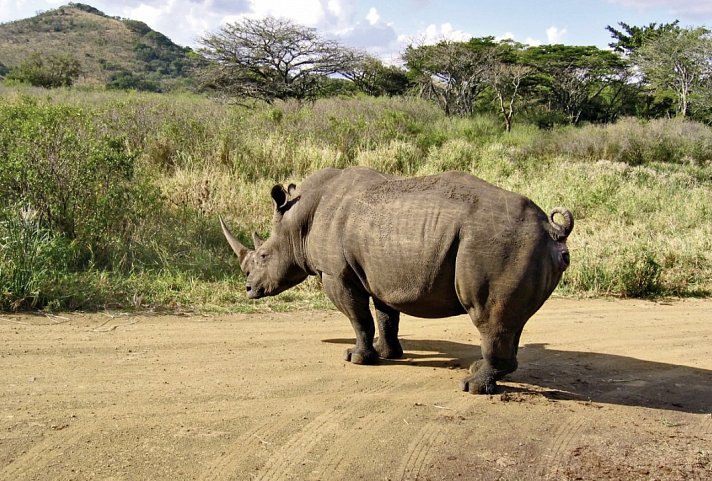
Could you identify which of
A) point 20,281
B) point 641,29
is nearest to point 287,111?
point 20,281

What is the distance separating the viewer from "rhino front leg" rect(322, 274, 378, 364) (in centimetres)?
561

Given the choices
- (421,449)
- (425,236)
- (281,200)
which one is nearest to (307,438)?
(421,449)

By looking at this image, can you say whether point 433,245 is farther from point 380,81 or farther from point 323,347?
point 380,81

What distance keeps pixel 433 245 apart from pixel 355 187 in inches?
37.7

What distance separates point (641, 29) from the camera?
38781 millimetres

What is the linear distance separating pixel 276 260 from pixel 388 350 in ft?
3.98

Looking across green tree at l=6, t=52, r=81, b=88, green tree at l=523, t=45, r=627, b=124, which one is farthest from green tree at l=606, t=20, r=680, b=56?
green tree at l=6, t=52, r=81, b=88

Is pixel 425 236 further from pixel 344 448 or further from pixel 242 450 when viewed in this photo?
pixel 242 450

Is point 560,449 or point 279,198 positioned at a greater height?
point 279,198

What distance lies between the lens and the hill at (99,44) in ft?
194

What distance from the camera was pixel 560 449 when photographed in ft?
14.4

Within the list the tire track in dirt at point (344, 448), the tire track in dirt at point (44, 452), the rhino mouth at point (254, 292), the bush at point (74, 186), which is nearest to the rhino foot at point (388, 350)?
the rhino mouth at point (254, 292)

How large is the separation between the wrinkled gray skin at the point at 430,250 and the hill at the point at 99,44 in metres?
50.6

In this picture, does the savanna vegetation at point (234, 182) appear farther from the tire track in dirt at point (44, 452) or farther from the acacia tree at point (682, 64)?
the acacia tree at point (682, 64)
